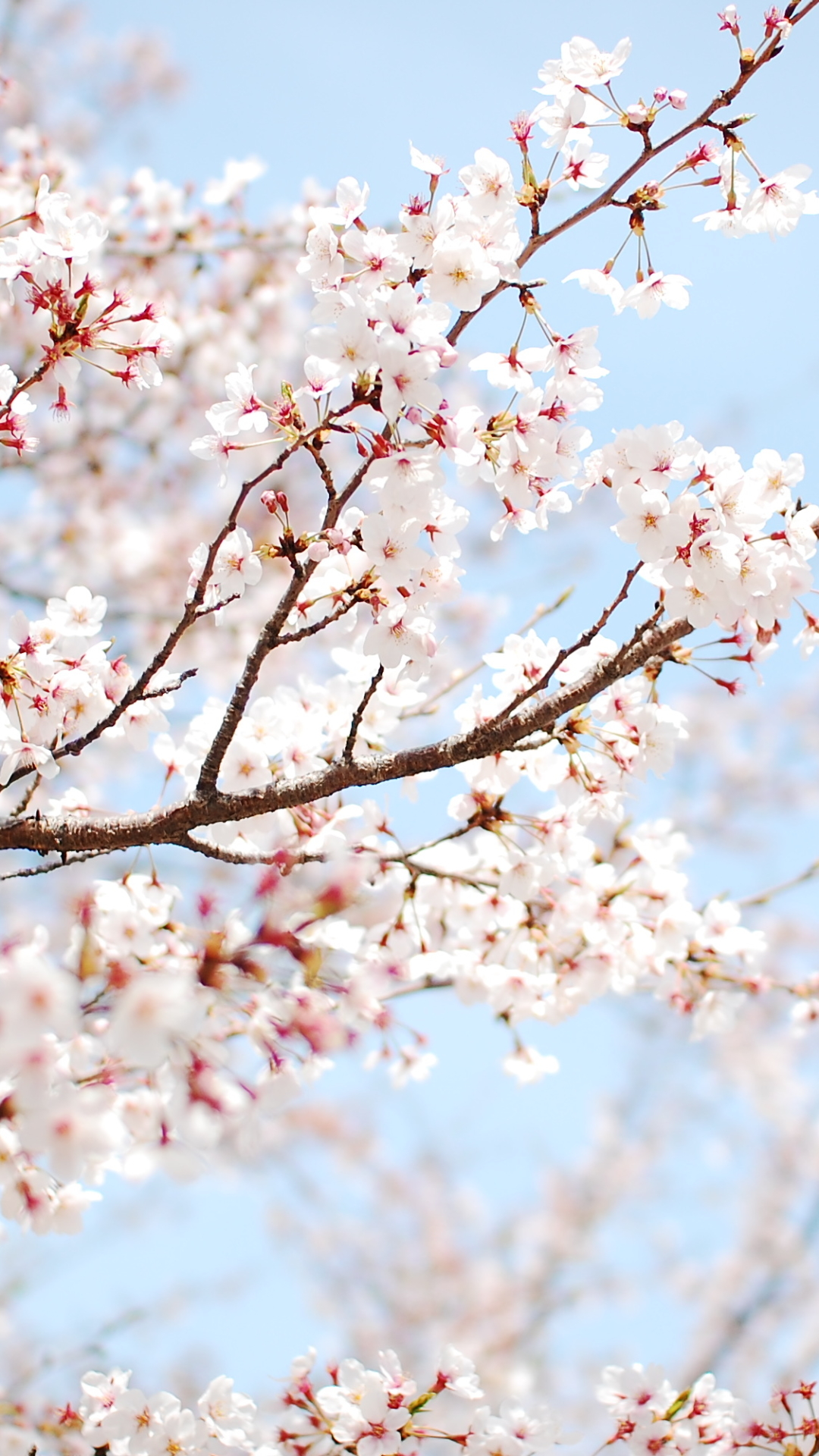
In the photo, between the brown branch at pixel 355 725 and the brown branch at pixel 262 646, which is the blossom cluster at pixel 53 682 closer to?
the brown branch at pixel 262 646

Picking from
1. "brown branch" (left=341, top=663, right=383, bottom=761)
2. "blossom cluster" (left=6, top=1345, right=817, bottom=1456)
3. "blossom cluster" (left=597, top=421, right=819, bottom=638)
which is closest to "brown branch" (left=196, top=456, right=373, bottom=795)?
"brown branch" (left=341, top=663, right=383, bottom=761)

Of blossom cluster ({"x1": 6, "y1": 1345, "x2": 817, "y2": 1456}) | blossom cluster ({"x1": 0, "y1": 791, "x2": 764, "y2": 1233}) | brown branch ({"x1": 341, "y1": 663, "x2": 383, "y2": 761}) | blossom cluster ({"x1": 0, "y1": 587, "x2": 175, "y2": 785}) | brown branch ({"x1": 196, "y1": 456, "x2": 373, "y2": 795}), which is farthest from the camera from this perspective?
blossom cluster ({"x1": 6, "y1": 1345, "x2": 817, "y2": 1456})

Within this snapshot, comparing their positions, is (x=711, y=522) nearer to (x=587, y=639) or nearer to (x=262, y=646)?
(x=587, y=639)

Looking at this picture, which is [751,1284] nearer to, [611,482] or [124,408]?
[124,408]

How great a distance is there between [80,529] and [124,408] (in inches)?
39.8

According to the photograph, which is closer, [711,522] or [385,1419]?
[711,522]

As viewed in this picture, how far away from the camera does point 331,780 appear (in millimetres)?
1843

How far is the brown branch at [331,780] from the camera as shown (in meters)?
1.81

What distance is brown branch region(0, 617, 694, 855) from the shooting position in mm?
1811

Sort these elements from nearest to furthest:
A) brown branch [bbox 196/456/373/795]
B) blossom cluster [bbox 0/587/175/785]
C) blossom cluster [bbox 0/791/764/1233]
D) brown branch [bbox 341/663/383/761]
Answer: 1. blossom cluster [bbox 0/791/764/1233]
2. brown branch [bbox 196/456/373/795]
3. brown branch [bbox 341/663/383/761]
4. blossom cluster [bbox 0/587/175/785]

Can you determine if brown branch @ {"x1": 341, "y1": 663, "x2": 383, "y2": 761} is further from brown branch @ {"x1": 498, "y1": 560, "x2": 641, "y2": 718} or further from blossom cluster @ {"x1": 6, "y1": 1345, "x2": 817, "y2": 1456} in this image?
blossom cluster @ {"x1": 6, "y1": 1345, "x2": 817, "y2": 1456}

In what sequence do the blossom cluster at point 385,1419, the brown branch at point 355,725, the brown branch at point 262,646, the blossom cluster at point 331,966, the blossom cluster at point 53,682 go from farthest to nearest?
the blossom cluster at point 385,1419, the blossom cluster at point 53,682, the brown branch at point 355,725, the brown branch at point 262,646, the blossom cluster at point 331,966

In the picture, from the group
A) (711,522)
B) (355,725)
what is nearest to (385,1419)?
(355,725)

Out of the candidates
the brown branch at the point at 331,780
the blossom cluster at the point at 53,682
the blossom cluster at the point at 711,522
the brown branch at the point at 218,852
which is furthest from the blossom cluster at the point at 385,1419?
the blossom cluster at the point at 711,522
